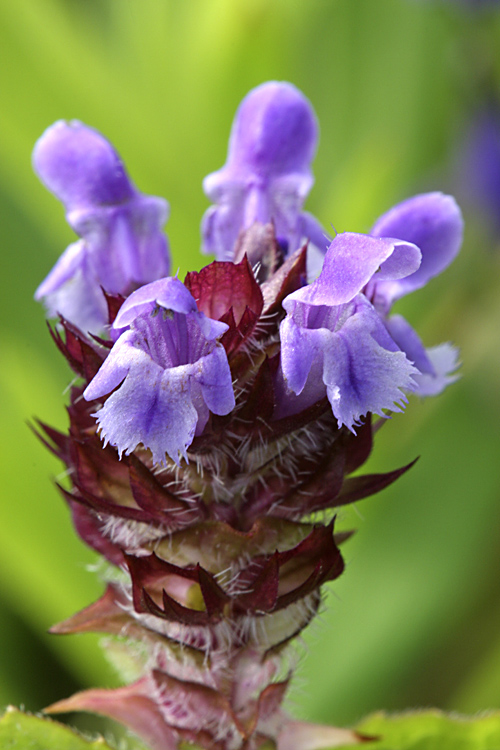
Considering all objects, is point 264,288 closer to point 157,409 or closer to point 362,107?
point 157,409

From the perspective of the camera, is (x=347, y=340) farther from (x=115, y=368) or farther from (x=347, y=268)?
(x=115, y=368)

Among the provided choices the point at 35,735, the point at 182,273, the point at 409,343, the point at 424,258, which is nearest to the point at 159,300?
the point at 409,343

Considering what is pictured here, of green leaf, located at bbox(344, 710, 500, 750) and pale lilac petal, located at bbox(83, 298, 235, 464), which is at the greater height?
pale lilac petal, located at bbox(83, 298, 235, 464)

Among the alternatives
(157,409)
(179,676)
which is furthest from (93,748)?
(157,409)

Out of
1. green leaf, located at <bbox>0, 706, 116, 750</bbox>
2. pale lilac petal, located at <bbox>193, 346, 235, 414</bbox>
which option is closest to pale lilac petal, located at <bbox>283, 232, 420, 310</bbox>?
pale lilac petal, located at <bbox>193, 346, 235, 414</bbox>

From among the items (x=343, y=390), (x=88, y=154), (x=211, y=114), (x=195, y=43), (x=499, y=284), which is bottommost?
(x=343, y=390)

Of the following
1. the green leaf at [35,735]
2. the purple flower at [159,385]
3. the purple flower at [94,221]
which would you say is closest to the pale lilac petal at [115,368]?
the purple flower at [159,385]

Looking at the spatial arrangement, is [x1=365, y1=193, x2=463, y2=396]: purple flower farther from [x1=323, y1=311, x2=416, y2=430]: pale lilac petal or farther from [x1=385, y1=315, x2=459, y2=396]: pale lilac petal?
[x1=323, y1=311, x2=416, y2=430]: pale lilac petal
